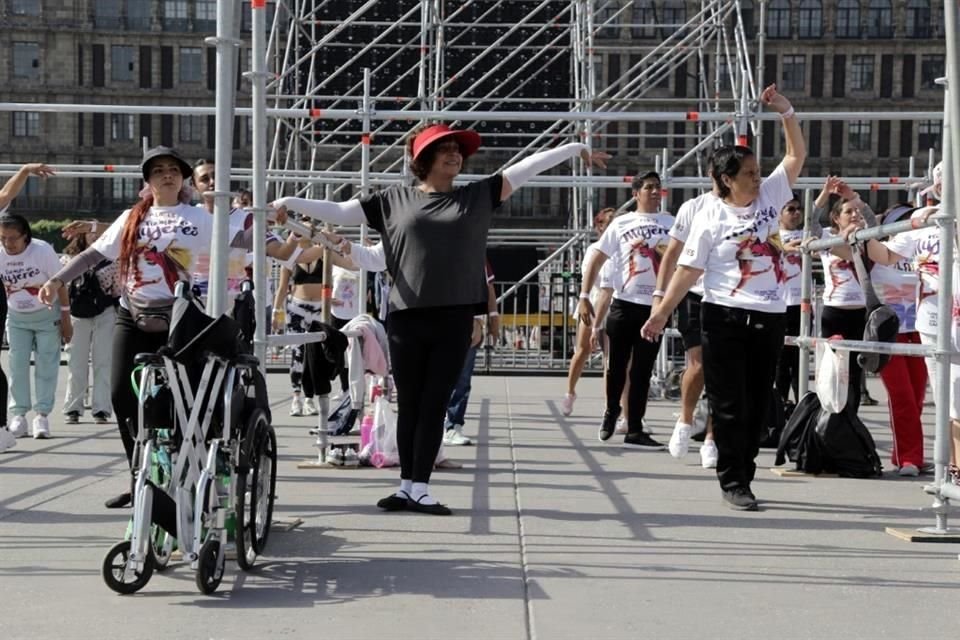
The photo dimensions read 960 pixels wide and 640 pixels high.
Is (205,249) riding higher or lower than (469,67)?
lower

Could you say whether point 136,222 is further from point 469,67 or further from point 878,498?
point 469,67

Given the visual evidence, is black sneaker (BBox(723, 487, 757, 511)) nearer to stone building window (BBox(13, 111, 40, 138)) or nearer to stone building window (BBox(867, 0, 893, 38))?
stone building window (BBox(13, 111, 40, 138))

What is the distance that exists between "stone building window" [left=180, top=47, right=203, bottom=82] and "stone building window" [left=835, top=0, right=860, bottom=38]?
33.2 m

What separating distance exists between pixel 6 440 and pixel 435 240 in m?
3.95

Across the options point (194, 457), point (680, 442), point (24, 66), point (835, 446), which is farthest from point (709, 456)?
point (24, 66)

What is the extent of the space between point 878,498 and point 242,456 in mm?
3695

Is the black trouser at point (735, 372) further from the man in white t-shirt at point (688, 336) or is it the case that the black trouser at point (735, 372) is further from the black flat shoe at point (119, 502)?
the black flat shoe at point (119, 502)

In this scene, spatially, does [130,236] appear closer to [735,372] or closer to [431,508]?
[431,508]

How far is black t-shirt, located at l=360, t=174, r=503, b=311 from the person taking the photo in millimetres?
6930

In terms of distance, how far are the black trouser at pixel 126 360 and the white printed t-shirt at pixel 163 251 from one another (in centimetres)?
11

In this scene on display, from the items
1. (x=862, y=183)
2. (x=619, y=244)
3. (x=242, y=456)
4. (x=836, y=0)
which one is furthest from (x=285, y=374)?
(x=836, y=0)

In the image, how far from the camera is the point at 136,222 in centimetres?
680

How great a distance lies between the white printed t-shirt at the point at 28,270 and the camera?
11.2m

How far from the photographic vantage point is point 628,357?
1052 centimetres
